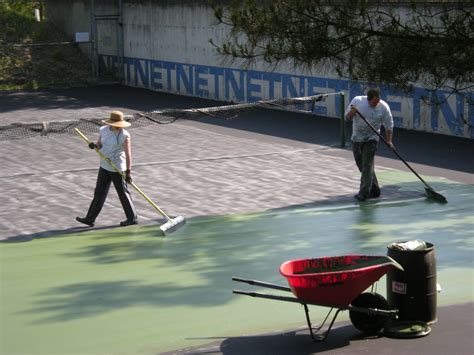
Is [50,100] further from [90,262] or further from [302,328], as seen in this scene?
[302,328]

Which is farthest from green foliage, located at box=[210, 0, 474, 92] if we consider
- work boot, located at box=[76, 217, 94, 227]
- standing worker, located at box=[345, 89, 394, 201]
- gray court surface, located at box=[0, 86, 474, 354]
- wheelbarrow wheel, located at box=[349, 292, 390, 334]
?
standing worker, located at box=[345, 89, 394, 201]

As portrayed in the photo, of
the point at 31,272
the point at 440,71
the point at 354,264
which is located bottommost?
the point at 31,272

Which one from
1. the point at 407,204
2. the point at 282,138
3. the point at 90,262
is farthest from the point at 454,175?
the point at 90,262

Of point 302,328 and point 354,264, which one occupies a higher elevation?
point 354,264

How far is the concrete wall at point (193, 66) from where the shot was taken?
24359 millimetres

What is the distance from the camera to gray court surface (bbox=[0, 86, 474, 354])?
973 cm

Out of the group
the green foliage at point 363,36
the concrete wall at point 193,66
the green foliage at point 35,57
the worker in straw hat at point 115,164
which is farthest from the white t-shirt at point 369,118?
the green foliage at point 35,57

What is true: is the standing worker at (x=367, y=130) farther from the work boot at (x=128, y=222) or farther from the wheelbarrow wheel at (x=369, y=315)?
the wheelbarrow wheel at (x=369, y=315)

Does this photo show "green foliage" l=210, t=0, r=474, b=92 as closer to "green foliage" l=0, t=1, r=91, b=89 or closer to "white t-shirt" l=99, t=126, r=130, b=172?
"white t-shirt" l=99, t=126, r=130, b=172

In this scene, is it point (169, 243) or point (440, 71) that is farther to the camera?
point (169, 243)

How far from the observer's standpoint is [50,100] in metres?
33.4

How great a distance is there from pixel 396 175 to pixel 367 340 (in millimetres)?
9522

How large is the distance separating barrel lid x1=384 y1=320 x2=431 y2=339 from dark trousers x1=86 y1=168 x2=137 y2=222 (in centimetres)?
599

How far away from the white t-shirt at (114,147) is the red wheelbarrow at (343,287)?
5778 millimetres
